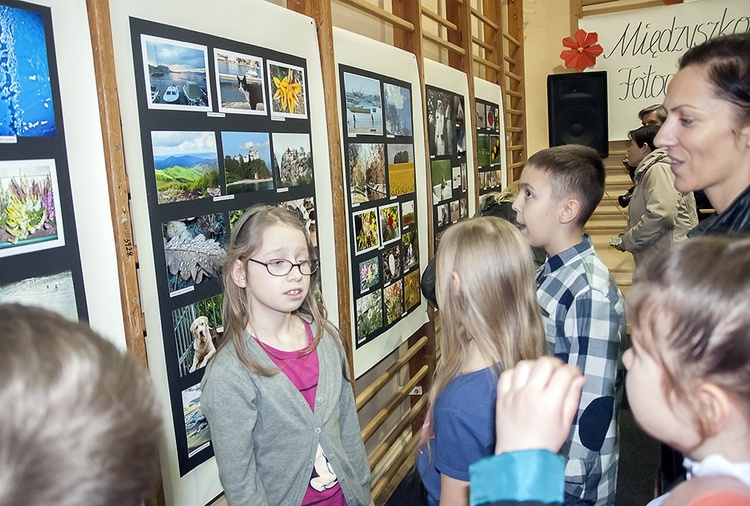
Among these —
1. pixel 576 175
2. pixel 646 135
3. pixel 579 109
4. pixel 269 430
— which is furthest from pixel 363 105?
pixel 579 109

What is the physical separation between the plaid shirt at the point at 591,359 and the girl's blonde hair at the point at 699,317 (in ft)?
2.90

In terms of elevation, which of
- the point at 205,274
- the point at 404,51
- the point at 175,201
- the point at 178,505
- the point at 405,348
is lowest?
the point at 405,348

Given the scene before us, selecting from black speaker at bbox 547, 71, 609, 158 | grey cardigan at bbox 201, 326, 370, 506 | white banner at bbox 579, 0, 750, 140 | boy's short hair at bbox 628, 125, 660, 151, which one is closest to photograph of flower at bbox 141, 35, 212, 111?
grey cardigan at bbox 201, 326, 370, 506

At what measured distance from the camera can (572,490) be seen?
1639 millimetres

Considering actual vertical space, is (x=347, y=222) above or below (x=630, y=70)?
below

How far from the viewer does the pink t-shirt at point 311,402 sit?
152 cm

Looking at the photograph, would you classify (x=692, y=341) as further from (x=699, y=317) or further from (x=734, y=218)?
(x=734, y=218)

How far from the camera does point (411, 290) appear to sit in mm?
3045

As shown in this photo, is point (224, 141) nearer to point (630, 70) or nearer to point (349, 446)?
point (349, 446)

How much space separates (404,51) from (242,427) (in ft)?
7.30

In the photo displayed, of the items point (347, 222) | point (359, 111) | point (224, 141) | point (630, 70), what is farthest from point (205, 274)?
point (630, 70)

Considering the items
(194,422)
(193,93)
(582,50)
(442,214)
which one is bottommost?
(194,422)

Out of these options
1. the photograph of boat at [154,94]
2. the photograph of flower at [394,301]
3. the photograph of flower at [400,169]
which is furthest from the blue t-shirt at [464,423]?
the photograph of flower at [400,169]

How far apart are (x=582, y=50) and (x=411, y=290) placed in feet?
12.4
